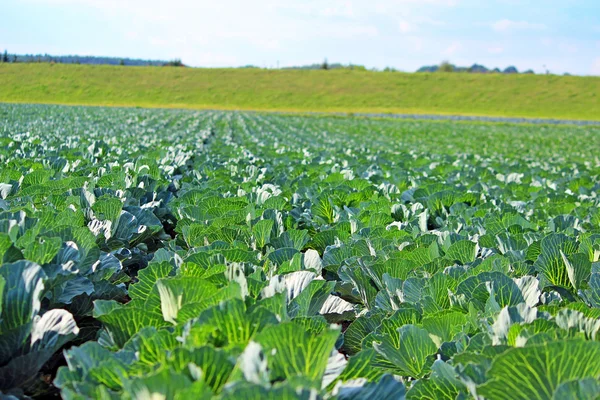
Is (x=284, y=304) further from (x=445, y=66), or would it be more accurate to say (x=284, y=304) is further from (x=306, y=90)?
(x=445, y=66)

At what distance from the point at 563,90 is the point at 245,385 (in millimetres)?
65131

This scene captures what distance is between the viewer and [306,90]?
5738cm

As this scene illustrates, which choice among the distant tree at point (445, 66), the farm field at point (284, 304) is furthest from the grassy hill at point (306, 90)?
the farm field at point (284, 304)

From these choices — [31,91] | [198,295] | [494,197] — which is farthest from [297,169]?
[31,91]

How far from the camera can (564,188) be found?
7.00 meters

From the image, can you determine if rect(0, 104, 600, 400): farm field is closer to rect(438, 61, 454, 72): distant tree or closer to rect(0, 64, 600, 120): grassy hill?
rect(0, 64, 600, 120): grassy hill

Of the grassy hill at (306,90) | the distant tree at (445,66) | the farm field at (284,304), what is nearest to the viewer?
the farm field at (284,304)

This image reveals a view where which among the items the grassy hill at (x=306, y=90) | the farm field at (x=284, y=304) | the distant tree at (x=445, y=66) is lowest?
the farm field at (x=284, y=304)

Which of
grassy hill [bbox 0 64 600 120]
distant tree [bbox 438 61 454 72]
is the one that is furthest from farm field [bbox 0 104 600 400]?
distant tree [bbox 438 61 454 72]

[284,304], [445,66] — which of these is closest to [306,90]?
[445,66]

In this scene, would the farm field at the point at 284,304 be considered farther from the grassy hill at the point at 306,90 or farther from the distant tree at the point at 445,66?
the distant tree at the point at 445,66

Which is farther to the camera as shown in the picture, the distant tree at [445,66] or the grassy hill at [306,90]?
the distant tree at [445,66]

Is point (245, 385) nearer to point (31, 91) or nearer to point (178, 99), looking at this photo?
point (178, 99)

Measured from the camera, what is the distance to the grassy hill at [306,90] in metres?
52.2
